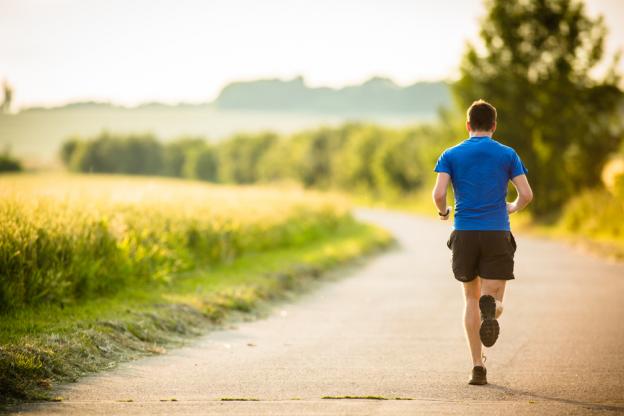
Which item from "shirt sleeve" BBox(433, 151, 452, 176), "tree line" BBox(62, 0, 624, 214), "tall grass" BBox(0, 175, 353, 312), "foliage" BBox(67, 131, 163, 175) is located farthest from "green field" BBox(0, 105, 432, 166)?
"shirt sleeve" BBox(433, 151, 452, 176)

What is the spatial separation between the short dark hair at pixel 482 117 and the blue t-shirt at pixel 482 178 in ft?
0.46

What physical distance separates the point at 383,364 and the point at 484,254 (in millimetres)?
1743

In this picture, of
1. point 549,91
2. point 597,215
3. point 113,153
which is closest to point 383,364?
point 597,215

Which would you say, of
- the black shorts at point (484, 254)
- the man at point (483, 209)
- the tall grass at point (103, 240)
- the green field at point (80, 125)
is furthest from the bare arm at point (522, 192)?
Answer: the green field at point (80, 125)

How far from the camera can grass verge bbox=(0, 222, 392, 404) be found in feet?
22.2

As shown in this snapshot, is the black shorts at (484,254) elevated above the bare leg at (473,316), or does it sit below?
above

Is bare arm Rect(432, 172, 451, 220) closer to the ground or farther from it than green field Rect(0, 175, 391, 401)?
farther from it

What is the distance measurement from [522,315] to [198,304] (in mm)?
4762

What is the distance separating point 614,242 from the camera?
81.6 feet

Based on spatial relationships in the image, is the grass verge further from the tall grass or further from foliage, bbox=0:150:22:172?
foliage, bbox=0:150:22:172

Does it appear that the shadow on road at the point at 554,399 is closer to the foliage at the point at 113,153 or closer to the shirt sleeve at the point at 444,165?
the shirt sleeve at the point at 444,165

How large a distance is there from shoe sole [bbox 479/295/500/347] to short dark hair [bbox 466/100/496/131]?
4.86 ft

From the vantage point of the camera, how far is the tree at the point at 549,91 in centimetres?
3581

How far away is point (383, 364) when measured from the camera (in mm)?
7812
